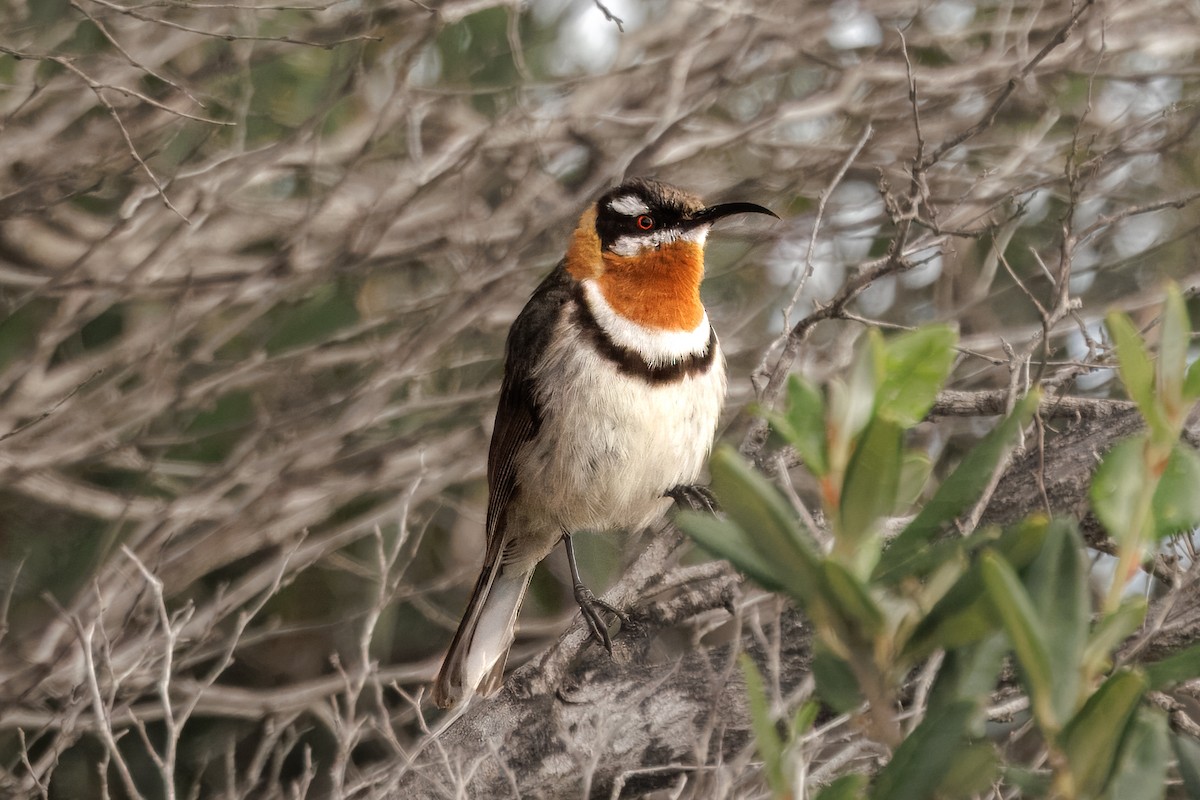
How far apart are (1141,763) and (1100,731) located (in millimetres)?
50

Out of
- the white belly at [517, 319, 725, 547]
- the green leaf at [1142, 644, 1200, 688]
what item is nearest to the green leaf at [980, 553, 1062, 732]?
the green leaf at [1142, 644, 1200, 688]

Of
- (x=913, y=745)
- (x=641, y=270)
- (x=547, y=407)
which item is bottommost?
(x=547, y=407)

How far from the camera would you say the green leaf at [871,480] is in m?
1.16

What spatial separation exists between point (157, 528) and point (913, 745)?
399 cm

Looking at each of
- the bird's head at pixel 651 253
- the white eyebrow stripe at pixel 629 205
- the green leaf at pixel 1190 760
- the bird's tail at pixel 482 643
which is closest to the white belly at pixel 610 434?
the bird's head at pixel 651 253

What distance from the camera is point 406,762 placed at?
2.92 meters

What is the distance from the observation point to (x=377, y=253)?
5.30 meters

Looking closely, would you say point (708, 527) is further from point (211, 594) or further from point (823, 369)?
point (211, 594)

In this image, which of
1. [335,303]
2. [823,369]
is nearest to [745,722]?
[823,369]

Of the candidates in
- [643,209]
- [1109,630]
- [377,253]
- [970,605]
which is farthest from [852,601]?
[377,253]

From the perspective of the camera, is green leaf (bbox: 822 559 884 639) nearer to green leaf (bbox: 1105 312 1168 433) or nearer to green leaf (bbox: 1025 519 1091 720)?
green leaf (bbox: 1025 519 1091 720)

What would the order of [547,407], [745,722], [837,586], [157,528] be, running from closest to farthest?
[837,586] < [745,722] < [547,407] < [157,528]

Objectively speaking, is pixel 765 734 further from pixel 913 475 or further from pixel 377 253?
pixel 377 253

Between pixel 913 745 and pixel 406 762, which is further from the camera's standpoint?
pixel 406 762
